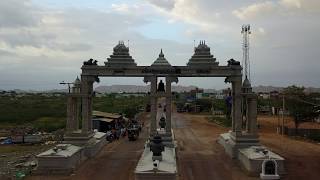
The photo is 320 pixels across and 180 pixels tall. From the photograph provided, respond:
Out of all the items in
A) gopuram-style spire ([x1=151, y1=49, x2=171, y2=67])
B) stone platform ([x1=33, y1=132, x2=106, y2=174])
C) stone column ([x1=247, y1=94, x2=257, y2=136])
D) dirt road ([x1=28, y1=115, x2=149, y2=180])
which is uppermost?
gopuram-style spire ([x1=151, y1=49, x2=171, y2=67])

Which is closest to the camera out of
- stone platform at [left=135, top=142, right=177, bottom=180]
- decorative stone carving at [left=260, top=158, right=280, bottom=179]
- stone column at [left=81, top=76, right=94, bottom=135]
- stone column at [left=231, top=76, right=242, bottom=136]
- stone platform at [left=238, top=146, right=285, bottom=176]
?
stone platform at [left=135, top=142, right=177, bottom=180]

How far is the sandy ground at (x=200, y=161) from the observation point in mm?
27141

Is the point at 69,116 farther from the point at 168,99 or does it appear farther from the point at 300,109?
the point at 300,109

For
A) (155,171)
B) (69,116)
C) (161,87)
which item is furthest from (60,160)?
(161,87)

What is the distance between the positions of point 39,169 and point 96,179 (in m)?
3.35

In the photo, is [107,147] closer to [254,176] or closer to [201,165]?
[201,165]

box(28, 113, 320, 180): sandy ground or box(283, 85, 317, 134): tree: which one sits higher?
box(283, 85, 317, 134): tree

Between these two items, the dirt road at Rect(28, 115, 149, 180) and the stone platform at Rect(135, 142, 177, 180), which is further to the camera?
the dirt road at Rect(28, 115, 149, 180)

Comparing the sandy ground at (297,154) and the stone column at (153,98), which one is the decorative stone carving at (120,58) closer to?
the stone column at (153,98)

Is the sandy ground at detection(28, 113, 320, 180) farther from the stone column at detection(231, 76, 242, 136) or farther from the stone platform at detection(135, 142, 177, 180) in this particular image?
the stone platform at detection(135, 142, 177, 180)

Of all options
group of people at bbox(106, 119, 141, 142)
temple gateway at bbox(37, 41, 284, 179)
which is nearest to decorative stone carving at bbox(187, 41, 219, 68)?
temple gateway at bbox(37, 41, 284, 179)

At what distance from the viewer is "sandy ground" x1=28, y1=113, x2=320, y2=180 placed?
1069 inches

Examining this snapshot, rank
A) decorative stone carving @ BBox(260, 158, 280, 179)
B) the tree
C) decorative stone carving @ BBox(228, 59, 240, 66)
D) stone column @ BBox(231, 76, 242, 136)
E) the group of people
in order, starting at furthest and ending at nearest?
the tree
the group of people
decorative stone carving @ BBox(228, 59, 240, 66)
stone column @ BBox(231, 76, 242, 136)
decorative stone carving @ BBox(260, 158, 280, 179)

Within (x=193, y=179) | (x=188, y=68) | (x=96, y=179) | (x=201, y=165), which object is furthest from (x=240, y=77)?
(x=96, y=179)
